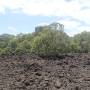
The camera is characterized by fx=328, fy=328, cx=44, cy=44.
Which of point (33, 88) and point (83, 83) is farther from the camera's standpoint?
point (83, 83)

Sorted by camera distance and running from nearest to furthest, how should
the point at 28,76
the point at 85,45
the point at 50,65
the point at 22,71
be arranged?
the point at 28,76 < the point at 22,71 < the point at 50,65 < the point at 85,45

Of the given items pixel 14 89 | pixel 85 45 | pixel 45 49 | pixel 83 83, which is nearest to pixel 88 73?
pixel 83 83

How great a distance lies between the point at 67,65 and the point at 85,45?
2180 centimetres

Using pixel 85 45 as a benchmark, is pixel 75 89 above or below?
below

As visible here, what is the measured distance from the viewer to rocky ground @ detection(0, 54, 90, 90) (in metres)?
8.48

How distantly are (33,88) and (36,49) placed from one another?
17731 mm

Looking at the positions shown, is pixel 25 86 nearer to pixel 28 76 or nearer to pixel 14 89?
pixel 14 89

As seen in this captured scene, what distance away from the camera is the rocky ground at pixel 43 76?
334 inches

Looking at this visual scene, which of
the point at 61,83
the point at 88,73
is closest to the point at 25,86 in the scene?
the point at 61,83

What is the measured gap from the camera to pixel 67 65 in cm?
1191

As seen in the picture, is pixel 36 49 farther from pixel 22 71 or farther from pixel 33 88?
pixel 33 88

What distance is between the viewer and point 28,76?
372 inches

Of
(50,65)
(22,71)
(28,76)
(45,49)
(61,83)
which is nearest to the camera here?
(61,83)

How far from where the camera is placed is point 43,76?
950cm
